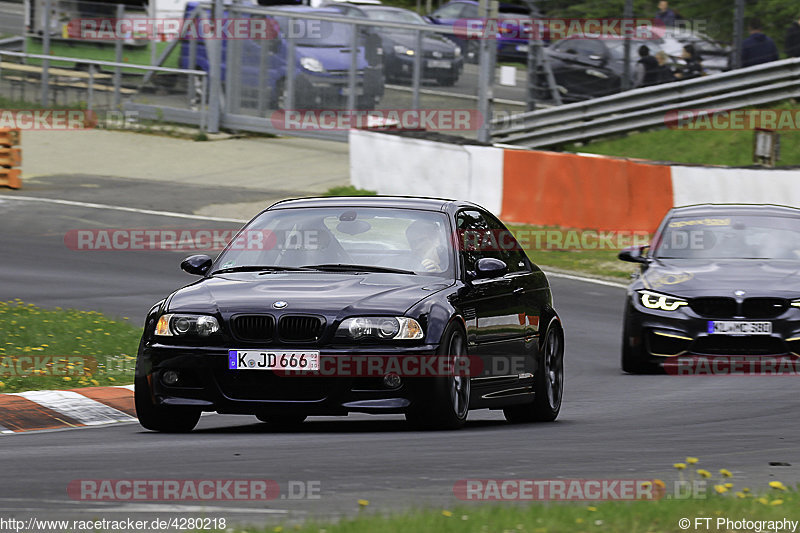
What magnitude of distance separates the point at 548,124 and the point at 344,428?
20.1m

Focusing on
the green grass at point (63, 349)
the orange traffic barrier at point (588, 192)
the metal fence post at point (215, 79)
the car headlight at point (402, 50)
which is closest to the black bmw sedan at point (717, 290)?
the green grass at point (63, 349)

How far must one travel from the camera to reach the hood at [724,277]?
12398 mm

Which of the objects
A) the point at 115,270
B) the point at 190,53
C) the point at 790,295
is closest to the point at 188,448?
the point at 790,295

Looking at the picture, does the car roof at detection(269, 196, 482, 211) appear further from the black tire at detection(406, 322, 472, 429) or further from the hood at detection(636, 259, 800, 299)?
the hood at detection(636, 259, 800, 299)

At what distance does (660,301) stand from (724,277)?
56 centimetres

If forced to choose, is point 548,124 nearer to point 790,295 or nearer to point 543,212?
point 543,212

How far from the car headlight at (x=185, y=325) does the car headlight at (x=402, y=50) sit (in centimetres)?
2157

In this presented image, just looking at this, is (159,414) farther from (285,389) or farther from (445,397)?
(445,397)

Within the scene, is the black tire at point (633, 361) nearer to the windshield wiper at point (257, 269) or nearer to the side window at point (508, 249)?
the side window at point (508, 249)

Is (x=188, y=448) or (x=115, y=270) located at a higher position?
(x=188, y=448)

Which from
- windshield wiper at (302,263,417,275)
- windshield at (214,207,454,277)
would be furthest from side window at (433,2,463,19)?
windshield wiper at (302,263,417,275)

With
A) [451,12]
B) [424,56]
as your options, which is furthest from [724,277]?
[451,12]

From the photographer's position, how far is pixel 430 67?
96.0 ft

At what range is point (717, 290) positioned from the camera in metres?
12.4
